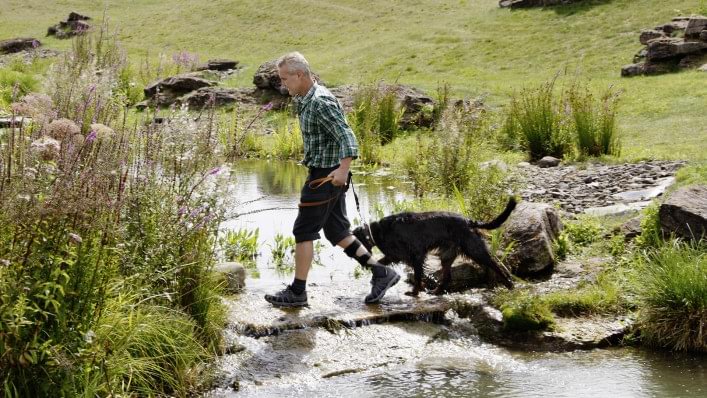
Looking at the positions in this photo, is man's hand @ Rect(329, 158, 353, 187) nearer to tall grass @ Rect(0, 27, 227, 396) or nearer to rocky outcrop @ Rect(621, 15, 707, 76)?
tall grass @ Rect(0, 27, 227, 396)

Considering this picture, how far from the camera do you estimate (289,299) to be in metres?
8.03

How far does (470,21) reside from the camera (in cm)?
3350

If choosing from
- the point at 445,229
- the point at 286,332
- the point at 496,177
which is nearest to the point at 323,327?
the point at 286,332

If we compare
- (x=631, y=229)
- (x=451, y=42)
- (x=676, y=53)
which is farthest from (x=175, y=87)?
(x=631, y=229)

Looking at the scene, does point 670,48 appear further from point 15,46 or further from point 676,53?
point 15,46

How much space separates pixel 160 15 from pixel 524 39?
794 inches

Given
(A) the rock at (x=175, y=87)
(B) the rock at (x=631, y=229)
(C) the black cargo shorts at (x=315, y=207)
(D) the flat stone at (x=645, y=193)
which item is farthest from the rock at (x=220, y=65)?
(C) the black cargo shorts at (x=315, y=207)

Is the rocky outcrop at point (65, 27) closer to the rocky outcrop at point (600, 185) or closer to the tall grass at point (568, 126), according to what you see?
the tall grass at point (568, 126)

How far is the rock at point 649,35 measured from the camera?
82.5 ft

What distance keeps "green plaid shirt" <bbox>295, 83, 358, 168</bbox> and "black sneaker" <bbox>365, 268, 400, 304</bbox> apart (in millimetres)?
1191

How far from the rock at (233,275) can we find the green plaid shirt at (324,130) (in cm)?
132

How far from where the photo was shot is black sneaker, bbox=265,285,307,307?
8024mm

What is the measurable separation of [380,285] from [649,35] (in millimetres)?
19655

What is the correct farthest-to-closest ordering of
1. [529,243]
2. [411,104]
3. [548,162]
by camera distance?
[411,104] < [548,162] < [529,243]
